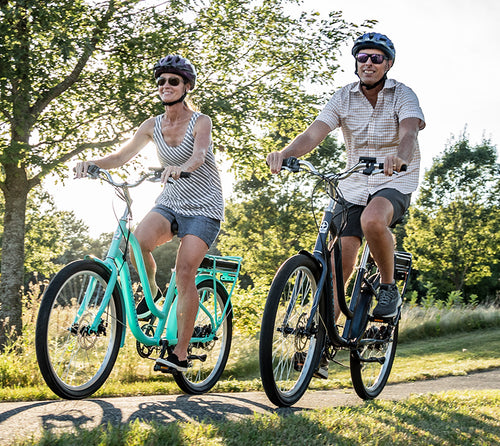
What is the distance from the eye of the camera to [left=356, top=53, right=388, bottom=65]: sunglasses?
4477 mm

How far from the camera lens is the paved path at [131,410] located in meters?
3.27

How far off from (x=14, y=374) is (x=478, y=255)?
27.1 m

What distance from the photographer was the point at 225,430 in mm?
3215

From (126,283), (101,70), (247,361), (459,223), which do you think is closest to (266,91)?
(101,70)

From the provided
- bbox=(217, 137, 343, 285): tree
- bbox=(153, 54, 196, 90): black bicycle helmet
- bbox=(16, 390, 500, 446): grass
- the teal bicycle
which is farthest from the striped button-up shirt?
bbox=(217, 137, 343, 285): tree

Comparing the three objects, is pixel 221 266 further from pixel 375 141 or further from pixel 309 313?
pixel 375 141

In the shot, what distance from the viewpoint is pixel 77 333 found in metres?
3.96

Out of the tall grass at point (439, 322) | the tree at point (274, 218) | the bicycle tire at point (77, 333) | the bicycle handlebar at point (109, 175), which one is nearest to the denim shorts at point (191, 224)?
the bicycle handlebar at point (109, 175)

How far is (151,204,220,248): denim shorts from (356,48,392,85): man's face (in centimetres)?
154

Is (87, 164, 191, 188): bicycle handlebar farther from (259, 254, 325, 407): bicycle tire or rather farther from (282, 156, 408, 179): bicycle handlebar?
(259, 254, 325, 407): bicycle tire

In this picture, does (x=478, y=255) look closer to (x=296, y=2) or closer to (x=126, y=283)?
(x=296, y=2)

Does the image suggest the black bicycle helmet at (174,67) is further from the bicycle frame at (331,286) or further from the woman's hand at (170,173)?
the bicycle frame at (331,286)

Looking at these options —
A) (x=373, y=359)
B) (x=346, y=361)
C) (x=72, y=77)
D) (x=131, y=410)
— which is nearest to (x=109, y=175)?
(x=131, y=410)

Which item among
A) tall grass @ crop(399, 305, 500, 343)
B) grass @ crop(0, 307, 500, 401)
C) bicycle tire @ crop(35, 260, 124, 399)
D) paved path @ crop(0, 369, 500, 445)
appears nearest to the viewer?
paved path @ crop(0, 369, 500, 445)
